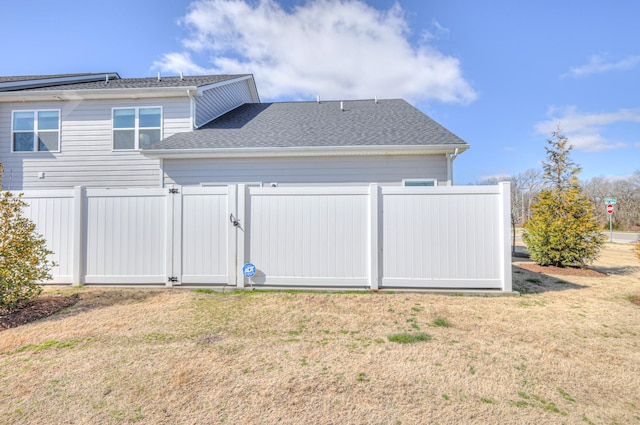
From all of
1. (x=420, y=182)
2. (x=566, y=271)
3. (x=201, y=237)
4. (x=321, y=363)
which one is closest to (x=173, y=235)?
(x=201, y=237)

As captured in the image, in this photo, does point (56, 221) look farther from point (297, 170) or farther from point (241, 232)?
point (297, 170)

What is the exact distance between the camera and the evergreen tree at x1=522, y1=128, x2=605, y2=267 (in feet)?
23.4

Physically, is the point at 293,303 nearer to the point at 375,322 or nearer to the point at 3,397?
the point at 375,322

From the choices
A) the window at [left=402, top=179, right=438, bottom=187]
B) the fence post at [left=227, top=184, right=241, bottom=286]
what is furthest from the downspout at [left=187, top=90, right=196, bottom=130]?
the window at [left=402, top=179, right=438, bottom=187]

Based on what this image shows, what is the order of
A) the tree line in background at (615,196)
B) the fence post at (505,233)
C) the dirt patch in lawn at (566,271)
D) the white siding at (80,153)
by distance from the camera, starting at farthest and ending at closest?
the tree line in background at (615,196) → the white siding at (80,153) → the dirt patch in lawn at (566,271) → the fence post at (505,233)

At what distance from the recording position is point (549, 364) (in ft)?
8.69

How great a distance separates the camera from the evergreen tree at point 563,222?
7.12 m

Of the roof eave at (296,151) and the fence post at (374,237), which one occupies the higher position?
the roof eave at (296,151)

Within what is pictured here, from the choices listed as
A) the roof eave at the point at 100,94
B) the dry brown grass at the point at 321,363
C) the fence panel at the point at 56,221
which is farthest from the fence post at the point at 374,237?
the roof eave at the point at 100,94

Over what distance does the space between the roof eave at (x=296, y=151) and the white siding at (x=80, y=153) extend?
4.87ft

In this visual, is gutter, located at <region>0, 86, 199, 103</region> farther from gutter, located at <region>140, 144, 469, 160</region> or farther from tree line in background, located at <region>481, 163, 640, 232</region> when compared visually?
tree line in background, located at <region>481, 163, 640, 232</region>

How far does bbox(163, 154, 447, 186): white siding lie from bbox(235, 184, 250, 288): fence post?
10.1 feet

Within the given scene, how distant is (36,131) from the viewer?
909 cm

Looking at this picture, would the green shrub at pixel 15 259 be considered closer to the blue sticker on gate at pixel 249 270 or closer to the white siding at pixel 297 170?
the blue sticker on gate at pixel 249 270
